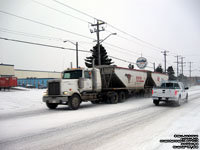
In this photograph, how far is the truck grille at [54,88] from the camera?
13161 millimetres

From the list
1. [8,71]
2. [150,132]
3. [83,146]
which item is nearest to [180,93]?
[150,132]

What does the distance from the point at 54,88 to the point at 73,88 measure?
1.24 metres

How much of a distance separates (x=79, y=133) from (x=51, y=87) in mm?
7080

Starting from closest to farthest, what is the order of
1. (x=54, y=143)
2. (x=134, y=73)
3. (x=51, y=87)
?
(x=54, y=143)
(x=51, y=87)
(x=134, y=73)

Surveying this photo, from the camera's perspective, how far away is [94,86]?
51.6ft

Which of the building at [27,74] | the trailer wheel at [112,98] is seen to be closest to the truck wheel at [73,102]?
the trailer wheel at [112,98]

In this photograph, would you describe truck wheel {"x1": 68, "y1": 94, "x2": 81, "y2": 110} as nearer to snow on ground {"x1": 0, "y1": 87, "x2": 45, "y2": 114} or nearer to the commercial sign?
snow on ground {"x1": 0, "y1": 87, "x2": 45, "y2": 114}

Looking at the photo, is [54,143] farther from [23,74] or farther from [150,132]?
[23,74]

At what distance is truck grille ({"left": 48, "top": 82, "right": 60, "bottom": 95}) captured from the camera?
43.2 ft

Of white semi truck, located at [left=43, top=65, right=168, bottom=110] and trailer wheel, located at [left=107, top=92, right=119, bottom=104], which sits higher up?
white semi truck, located at [left=43, top=65, right=168, bottom=110]

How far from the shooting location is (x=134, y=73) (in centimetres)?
2059

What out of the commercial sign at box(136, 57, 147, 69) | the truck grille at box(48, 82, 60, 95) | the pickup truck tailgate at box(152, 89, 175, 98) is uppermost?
the commercial sign at box(136, 57, 147, 69)

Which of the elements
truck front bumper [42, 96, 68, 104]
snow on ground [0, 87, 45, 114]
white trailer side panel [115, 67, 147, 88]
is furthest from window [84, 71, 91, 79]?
snow on ground [0, 87, 45, 114]

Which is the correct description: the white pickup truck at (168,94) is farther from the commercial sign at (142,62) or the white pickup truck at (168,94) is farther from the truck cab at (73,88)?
the commercial sign at (142,62)
